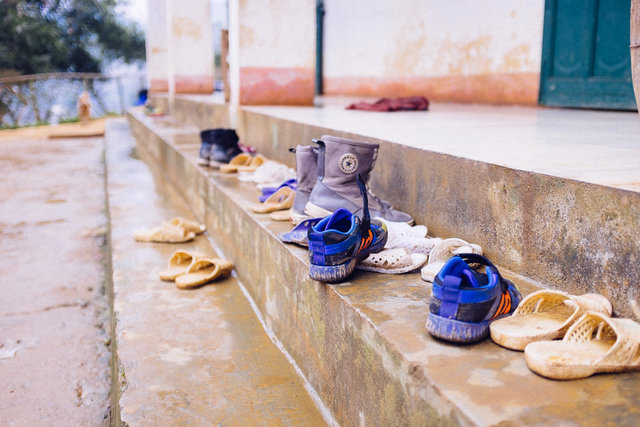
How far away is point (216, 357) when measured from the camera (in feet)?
6.30

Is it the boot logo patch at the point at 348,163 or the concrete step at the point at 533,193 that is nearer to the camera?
the concrete step at the point at 533,193

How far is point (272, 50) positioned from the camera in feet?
16.9

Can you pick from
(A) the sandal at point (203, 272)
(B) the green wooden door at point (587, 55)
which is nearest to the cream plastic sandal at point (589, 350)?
(A) the sandal at point (203, 272)

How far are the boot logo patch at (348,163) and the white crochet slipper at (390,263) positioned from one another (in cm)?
47

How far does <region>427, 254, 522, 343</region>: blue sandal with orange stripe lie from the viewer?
120cm

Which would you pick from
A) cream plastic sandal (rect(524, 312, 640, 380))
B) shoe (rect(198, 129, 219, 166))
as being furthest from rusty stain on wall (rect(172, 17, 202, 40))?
cream plastic sandal (rect(524, 312, 640, 380))

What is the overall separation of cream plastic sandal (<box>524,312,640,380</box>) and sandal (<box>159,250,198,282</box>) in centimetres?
187

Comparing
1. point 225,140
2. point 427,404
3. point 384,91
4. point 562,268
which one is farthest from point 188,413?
point 384,91

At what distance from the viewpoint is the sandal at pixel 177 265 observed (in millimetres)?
2650

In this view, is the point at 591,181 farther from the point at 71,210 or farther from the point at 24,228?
the point at 71,210

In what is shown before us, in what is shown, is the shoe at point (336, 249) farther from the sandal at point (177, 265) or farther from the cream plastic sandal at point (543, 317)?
the sandal at point (177, 265)

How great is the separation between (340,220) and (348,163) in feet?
1.35

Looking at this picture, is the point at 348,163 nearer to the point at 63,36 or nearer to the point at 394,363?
the point at 394,363

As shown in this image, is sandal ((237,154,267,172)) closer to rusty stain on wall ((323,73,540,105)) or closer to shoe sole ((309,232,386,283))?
shoe sole ((309,232,386,283))
